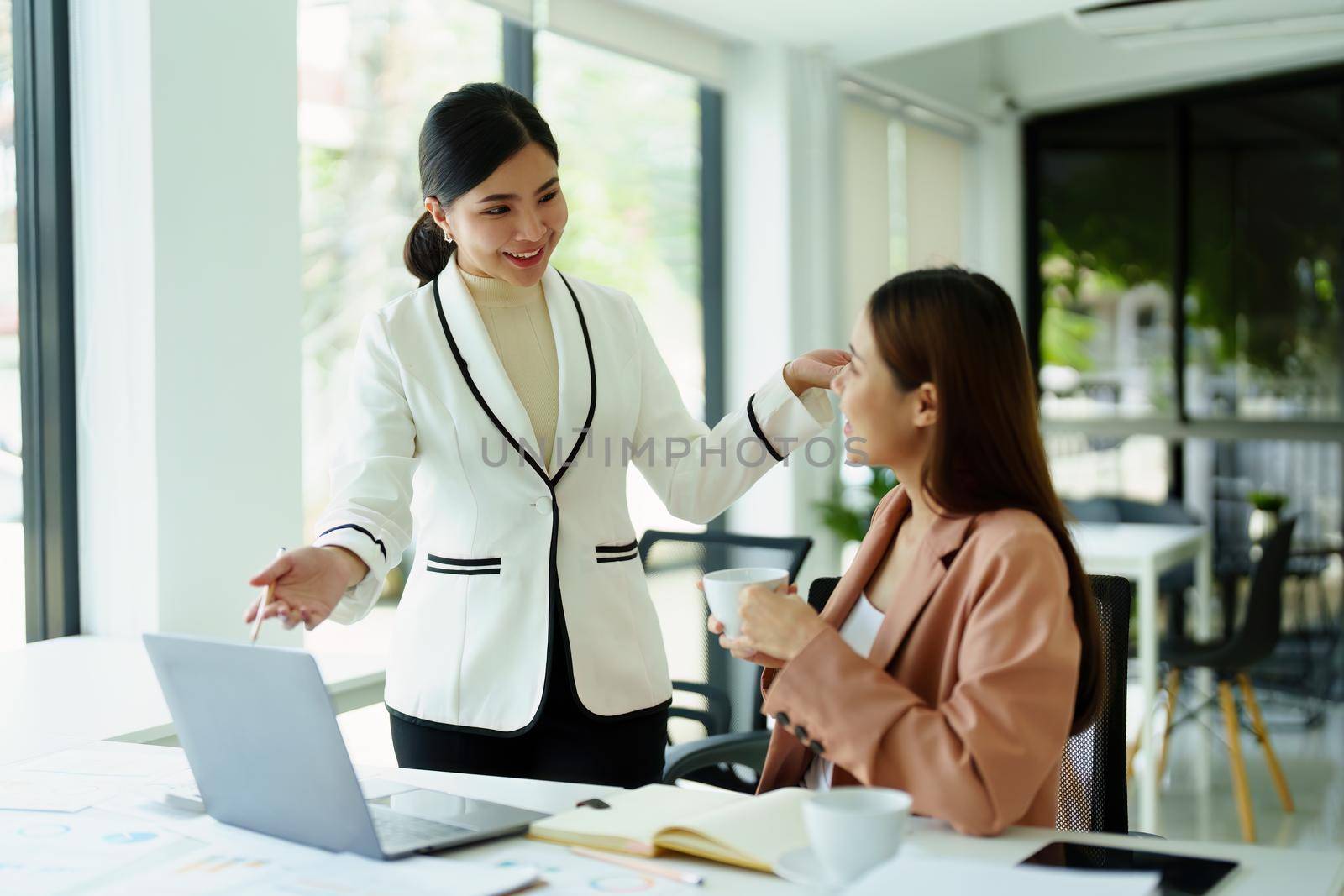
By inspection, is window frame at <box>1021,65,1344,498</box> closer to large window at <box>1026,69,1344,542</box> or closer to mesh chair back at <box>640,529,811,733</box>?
large window at <box>1026,69,1344,542</box>

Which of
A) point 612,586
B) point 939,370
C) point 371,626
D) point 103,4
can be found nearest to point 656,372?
point 612,586

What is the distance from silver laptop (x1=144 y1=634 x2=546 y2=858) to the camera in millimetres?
1172

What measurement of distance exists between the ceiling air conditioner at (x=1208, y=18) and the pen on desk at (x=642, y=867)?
4160mm

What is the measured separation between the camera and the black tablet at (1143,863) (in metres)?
1.13

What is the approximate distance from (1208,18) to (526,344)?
384 centimetres

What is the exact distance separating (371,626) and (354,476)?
2469 mm

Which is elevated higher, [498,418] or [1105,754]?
[498,418]

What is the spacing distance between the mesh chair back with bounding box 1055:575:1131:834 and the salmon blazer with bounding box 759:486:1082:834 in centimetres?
22

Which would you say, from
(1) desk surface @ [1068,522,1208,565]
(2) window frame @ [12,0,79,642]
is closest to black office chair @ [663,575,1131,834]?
(2) window frame @ [12,0,79,642]

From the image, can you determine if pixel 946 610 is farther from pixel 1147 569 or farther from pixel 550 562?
pixel 1147 569

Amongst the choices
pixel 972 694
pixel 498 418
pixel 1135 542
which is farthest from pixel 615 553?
pixel 1135 542

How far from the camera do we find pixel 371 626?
13.2 ft

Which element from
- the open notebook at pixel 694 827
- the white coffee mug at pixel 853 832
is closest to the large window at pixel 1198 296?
the open notebook at pixel 694 827

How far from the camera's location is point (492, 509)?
5.82 feet
